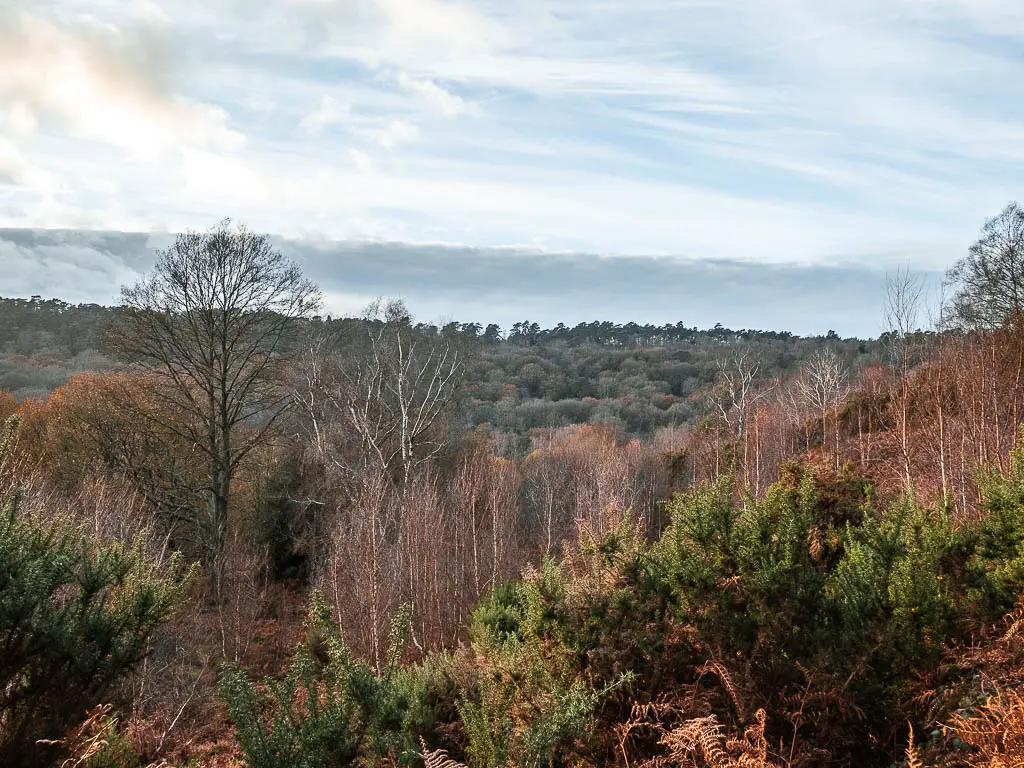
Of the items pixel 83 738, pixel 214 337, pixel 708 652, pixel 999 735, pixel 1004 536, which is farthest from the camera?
pixel 214 337

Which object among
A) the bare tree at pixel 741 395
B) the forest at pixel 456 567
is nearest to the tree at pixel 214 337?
the forest at pixel 456 567

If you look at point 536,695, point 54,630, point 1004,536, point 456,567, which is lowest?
point 456,567

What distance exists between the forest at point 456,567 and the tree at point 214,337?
112mm

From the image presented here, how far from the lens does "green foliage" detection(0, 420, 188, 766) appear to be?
19.3 ft

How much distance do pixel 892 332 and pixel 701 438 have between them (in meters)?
17.7

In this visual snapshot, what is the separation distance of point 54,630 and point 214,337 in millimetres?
19502

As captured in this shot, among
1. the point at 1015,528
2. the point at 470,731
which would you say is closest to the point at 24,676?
the point at 470,731

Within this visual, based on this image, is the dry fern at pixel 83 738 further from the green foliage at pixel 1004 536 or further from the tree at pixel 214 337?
the tree at pixel 214 337

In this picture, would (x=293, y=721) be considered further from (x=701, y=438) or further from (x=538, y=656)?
(x=701, y=438)

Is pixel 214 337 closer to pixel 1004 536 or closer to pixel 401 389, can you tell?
pixel 401 389

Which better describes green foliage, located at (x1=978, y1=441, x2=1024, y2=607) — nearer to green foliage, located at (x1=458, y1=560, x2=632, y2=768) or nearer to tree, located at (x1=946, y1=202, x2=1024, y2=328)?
green foliage, located at (x1=458, y1=560, x2=632, y2=768)

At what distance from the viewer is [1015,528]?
6910 mm

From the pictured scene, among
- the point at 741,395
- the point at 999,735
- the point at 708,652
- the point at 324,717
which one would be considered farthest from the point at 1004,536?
the point at 741,395

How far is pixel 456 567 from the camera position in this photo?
1856 cm
